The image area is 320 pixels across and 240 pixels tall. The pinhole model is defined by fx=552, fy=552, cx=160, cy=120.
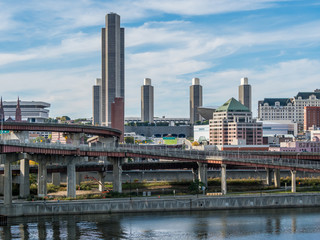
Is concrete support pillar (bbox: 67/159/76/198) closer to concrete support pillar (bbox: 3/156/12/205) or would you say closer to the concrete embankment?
the concrete embankment

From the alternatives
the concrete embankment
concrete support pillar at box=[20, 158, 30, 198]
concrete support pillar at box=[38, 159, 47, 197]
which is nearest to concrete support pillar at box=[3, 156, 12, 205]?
the concrete embankment

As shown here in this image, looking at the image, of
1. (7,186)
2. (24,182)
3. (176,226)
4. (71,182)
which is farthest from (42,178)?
(176,226)

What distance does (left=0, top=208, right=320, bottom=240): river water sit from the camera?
96.3 metres

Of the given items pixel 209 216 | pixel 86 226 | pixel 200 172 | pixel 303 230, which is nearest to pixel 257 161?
pixel 200 172

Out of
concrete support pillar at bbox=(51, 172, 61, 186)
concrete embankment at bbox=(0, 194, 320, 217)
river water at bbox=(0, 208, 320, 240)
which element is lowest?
river water at bbox=(0, 208, 320, 240)

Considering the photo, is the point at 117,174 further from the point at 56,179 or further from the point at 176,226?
the point at 176,226

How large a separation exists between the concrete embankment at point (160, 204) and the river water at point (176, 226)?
249 centimetres

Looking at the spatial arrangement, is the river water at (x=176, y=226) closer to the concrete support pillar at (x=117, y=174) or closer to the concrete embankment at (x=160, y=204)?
the concrete embankment at (x=160, y=204)

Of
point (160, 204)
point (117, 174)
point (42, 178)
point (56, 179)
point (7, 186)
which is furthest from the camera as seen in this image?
point (56, 179)

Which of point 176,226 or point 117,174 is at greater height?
point 117,174

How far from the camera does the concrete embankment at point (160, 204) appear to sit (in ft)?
386

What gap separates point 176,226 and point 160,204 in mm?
18002

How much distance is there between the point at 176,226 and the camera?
343 ft

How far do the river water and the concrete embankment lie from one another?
98.2 inches
